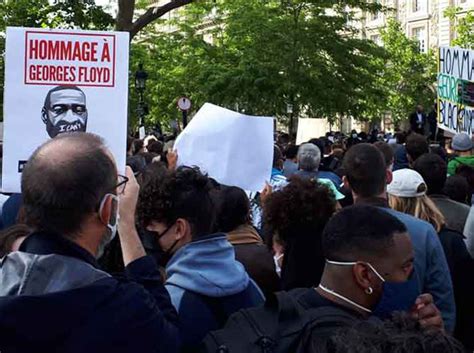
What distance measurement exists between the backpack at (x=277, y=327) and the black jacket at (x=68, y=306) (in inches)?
7.8

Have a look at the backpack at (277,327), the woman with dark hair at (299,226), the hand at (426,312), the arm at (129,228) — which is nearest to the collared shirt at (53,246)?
the arm at (129,228)

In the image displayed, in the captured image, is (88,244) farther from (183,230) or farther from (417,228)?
(417,228)

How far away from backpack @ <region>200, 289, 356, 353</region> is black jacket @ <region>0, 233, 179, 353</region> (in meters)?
0.20

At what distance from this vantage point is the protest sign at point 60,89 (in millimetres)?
4410

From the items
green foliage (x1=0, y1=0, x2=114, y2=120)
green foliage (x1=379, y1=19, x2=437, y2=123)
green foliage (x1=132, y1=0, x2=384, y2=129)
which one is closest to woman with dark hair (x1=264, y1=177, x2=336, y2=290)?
green foliage (x1=0, y1=0, x2=114, y2=120)

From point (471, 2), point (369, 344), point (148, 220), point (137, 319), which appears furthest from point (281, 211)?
point (471, 2)

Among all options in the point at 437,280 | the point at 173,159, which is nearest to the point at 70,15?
the point at 173,159

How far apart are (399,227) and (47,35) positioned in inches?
98.4

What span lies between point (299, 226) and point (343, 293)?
1.45 meters

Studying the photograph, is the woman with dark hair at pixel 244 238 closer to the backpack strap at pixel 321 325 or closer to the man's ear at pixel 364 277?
the man's ear at pixel 364 277

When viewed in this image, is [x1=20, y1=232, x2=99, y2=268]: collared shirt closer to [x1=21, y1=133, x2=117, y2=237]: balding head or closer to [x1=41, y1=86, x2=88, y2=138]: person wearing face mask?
[x1=21, y1=133, x2=117, y2=237]: balding head

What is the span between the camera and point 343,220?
3039mm

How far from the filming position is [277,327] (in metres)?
2.54

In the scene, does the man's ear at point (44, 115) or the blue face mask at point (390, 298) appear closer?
the blue face mask at point (390, 298)
